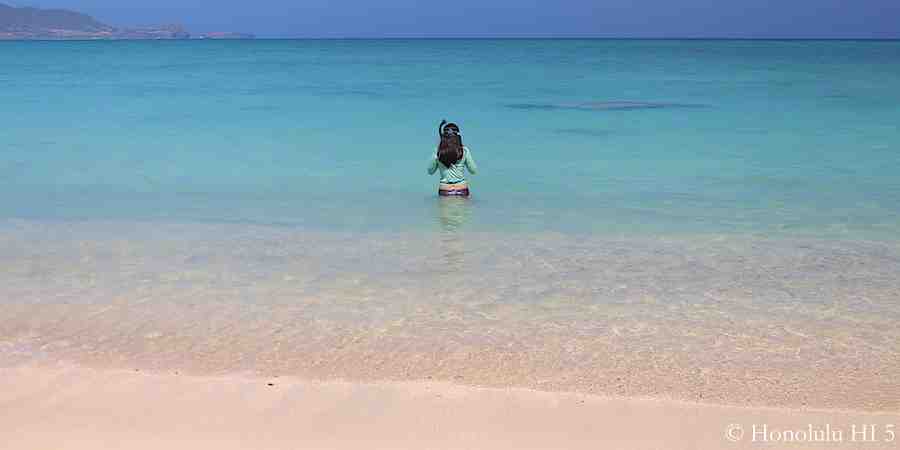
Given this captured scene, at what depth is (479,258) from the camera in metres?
8.11

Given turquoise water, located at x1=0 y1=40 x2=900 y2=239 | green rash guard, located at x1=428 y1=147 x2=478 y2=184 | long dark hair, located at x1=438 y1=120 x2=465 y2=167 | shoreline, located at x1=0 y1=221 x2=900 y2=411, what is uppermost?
long dark hair, located at x1=438 y1=120 x2=465 y2=167

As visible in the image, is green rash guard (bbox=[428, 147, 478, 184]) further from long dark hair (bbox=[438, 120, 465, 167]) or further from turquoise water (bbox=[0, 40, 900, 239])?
turquoise water (bbox=[0, 40, 900, 239])

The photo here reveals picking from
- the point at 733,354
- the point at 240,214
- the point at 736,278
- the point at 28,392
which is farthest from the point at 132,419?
the point at 240,214

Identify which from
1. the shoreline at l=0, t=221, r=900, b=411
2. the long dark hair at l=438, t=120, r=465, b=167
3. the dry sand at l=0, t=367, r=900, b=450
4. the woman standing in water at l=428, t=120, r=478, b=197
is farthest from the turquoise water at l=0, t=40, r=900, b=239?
the dry sand at l=0, t=367, r=900, b=450

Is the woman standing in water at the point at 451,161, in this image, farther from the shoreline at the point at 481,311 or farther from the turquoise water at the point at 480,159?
the shoreline at the point at 481,311

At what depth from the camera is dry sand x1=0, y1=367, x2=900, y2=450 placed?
435 cm

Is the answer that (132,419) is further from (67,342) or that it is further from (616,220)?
(616,220)

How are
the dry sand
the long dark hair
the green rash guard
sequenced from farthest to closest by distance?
the green rash guard < the long dark hair < the dry sand

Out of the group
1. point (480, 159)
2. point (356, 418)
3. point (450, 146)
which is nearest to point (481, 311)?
point (356, 418)

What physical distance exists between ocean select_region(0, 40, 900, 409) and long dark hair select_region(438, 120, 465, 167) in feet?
1.80

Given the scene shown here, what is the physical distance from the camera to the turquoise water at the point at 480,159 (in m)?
10.3

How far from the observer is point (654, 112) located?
23828mm

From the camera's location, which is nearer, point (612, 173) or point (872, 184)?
point (872, 184)

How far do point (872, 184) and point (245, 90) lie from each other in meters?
25.8
